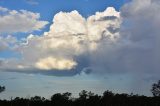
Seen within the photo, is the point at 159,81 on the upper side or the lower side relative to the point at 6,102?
upper

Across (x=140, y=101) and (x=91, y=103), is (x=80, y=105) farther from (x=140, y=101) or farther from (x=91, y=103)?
(x=140, y=101)

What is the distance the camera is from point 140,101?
6024 inches

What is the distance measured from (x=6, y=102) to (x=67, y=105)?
2582cm

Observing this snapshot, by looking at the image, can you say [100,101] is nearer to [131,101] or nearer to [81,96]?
[131,101]

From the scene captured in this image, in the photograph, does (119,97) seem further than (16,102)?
Yes

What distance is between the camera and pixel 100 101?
15575cm

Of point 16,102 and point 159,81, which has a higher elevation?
point 159,81

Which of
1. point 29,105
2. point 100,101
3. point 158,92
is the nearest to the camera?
point 29,105

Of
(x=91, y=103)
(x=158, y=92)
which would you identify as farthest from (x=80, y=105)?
(x=158, y=92)

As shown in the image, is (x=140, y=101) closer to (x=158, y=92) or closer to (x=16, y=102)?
(x=158, y=92)

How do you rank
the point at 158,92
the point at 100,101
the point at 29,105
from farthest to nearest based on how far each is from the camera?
the point at 158,92
the point at 100,101
the point at 29,105

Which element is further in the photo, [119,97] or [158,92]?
[158,92]

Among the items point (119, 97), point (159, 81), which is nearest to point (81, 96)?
point (119, 97)

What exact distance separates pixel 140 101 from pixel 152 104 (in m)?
6.49
